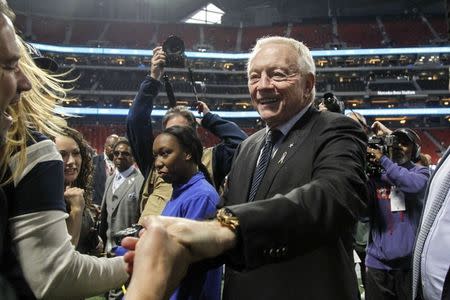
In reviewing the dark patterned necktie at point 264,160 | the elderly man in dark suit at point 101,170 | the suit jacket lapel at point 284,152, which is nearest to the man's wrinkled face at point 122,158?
the elderly man in dark suit at point 101,170

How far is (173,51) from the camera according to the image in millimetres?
3732

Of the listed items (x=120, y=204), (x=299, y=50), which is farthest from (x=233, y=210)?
(x=120, y=204)

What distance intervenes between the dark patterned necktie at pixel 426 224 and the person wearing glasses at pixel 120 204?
309 centimetres

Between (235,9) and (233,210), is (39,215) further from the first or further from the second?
(235,9)

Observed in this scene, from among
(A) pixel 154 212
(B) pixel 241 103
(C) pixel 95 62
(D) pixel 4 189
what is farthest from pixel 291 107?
(C) pixel 95 62

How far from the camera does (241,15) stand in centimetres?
4469

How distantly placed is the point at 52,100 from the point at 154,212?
1537 millimetres

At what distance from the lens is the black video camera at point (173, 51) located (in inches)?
146

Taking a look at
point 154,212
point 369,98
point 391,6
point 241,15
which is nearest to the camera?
point 154,212

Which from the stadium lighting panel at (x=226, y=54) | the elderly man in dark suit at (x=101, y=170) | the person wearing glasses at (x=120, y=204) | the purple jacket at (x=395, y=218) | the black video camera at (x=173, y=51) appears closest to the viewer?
the black video camera at (x=173, y=51)

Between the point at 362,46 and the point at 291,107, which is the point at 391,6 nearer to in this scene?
the point at 362,46

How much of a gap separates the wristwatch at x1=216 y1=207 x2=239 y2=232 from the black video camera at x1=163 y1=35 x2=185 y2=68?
287cm

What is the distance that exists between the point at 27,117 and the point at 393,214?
343 cm

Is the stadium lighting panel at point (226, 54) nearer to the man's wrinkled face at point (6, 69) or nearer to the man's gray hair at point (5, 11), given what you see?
the man's gray hair at point (5, 11)
